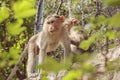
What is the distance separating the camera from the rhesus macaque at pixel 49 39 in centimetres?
785

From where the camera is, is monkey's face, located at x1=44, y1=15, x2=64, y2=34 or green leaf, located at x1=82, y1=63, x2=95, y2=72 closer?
green leaf, located at x1=82, y1=63, x2=95, y2=72

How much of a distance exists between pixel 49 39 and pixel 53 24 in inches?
15.5

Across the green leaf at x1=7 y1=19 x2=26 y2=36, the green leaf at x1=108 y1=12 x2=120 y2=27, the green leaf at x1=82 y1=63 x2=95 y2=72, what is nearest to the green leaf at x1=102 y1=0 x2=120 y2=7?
the green leaf at x1=108 y1=12 x2=120 y2=27

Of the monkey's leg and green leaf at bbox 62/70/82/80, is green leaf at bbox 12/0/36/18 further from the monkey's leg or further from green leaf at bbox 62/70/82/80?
the monkey's leg

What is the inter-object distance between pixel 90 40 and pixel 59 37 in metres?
6.61

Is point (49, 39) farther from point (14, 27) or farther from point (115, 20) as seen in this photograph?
point (115, 20)

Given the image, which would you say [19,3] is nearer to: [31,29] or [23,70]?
[23,70]

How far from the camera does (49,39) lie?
8.06 m

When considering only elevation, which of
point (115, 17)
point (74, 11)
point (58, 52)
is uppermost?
point (115, 17)

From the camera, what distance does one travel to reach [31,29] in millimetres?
9695

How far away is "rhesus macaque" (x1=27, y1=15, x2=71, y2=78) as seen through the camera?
25.7 feet

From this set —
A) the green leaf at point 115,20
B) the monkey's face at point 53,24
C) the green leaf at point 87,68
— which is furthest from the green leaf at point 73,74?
the monkey's face at point 53,24

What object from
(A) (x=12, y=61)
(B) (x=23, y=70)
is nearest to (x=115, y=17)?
(A) (x=12, y=61)

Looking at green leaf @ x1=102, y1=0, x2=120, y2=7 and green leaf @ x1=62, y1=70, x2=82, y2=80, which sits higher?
green leaf @ x1=102, y1=0, x2=120, y2=7
